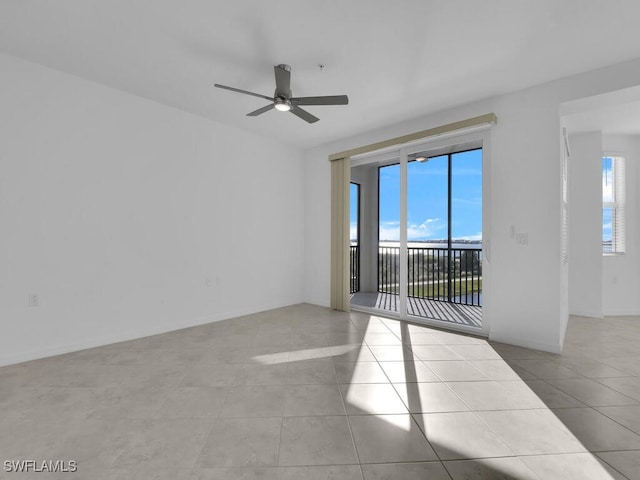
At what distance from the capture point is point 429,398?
206 cm

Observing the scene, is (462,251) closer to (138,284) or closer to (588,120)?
(588,120)

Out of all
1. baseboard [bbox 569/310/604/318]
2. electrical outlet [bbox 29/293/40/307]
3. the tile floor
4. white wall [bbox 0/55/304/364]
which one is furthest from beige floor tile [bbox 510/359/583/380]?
electrical outlet [bbox 29/293/40/307]

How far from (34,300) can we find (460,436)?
3690 mm

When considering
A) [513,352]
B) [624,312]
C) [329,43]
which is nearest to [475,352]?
[513,352]

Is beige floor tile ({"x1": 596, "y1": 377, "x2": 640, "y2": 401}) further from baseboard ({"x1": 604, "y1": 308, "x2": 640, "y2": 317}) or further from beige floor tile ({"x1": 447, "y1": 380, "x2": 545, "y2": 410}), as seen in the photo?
baseboard ({"x1": 604, "y1": 308, "x2": 640, "y2": 317})

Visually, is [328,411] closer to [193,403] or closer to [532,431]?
[193,403]

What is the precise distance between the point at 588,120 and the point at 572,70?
157 centimetres

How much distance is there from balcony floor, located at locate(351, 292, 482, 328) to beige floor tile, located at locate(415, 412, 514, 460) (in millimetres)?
2120

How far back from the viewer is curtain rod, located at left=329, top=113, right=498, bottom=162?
10.8 ft

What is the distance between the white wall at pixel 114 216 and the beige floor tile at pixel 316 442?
2.55 metres

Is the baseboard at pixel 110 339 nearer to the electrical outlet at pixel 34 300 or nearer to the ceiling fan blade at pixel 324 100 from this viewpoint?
the electrical outlet at pixel 34 300

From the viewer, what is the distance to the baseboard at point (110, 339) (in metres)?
2.64

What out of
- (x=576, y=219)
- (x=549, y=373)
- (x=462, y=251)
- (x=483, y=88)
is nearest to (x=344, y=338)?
(x=549, y=373)

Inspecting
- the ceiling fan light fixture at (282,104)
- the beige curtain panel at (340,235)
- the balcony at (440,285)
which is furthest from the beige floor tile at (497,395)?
the ceiling fan light fixture at (282,104)
